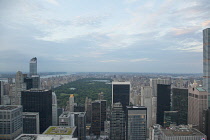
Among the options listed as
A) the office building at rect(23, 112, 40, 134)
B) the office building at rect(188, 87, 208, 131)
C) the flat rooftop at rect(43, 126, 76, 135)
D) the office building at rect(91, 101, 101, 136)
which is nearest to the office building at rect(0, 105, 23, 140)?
the flat rooftop at rect(43, 126, 76, 135)

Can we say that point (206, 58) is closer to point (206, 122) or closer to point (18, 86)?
point (206, 122)

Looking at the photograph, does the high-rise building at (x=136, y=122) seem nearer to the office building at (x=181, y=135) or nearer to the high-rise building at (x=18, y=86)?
the office building at (x=181, y=135)

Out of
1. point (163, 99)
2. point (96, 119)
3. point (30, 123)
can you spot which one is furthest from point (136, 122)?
point (163, 99)

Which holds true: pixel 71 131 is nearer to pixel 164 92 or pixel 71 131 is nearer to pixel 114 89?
pixel 114 89

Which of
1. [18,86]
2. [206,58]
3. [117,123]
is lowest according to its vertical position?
[117,123]

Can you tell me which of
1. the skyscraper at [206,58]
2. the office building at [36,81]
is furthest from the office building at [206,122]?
the office building at [36,81]

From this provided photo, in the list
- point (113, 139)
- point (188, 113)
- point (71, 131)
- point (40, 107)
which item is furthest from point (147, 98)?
point (71, 131)
